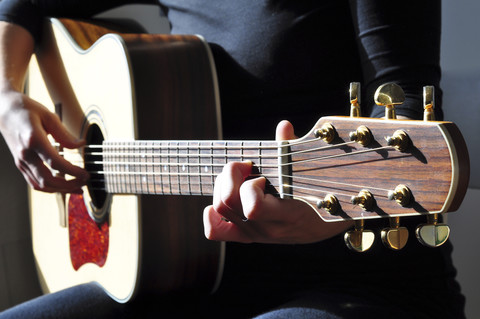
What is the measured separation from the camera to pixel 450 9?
1083 millimetres

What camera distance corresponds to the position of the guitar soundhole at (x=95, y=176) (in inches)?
38.8

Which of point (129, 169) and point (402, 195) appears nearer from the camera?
point (402, 195)

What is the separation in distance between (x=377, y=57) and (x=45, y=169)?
641 millimetres

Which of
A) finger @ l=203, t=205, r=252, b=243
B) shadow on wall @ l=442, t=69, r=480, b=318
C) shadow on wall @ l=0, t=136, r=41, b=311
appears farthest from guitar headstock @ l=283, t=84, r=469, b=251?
shadow on wall @ l=0, t=136, r=41, b=311

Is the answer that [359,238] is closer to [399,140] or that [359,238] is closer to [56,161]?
[399,140]

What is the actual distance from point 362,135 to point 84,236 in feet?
2.29

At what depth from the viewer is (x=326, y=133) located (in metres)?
0.59

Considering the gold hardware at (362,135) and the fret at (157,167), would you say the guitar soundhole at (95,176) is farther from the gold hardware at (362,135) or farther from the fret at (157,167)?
the gold hardware at (362,135)

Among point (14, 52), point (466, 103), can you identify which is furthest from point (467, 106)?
point (14, 52)

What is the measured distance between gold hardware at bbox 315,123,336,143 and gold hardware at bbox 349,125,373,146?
0.03 meters

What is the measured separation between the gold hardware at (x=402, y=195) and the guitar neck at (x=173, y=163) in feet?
0.52

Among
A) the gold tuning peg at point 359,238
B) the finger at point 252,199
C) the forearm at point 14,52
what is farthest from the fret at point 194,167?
the forearm at point 14,52

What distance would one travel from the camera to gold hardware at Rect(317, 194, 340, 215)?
23.6 inches

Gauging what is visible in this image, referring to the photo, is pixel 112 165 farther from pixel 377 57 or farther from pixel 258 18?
pixel 377 57
